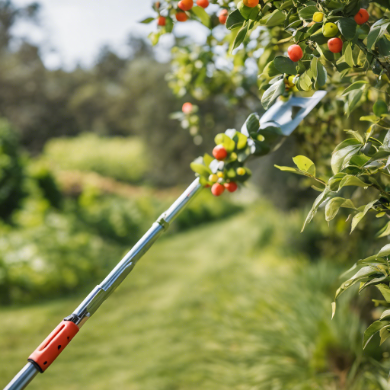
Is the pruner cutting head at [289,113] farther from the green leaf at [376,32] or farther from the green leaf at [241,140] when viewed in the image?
the green leaf at [376,32]

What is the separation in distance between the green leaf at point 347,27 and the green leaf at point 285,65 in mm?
135

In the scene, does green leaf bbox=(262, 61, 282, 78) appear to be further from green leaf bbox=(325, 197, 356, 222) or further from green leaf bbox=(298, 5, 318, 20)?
green leaf bbox=(325, 197, 356, 222)

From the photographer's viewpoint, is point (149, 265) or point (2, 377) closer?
point (2, 377)

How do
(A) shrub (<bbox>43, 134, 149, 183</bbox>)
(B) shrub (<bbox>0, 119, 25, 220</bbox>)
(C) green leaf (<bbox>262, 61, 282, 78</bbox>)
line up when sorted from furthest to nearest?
(A) shrub (<bbox>43, 134, 149, 183</bbox>), (B) shrub (<bbox>0, 119, 25, 220</bbox>), (C) green leaf (<bbox>262, 61, 282, 78</bbox>)

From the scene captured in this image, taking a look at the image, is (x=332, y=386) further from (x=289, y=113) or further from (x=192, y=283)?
(x=192, y=283)

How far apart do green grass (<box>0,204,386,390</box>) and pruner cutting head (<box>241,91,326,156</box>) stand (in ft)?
5.15

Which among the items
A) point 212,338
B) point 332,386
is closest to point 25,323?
point 212,338

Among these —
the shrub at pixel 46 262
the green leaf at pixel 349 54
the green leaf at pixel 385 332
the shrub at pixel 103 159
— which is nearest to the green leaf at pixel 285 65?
the green leaf at pixel 349 54

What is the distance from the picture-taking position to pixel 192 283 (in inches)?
171

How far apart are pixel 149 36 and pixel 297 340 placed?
2043 mm

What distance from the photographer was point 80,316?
82 centimetres

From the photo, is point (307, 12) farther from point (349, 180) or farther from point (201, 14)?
point (201, 14)

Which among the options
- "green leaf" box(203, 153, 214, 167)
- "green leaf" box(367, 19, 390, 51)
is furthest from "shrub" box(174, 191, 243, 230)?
"green leaf" box(367, 19, 390, 51)

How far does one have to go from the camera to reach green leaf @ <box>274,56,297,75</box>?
2.56 feet
